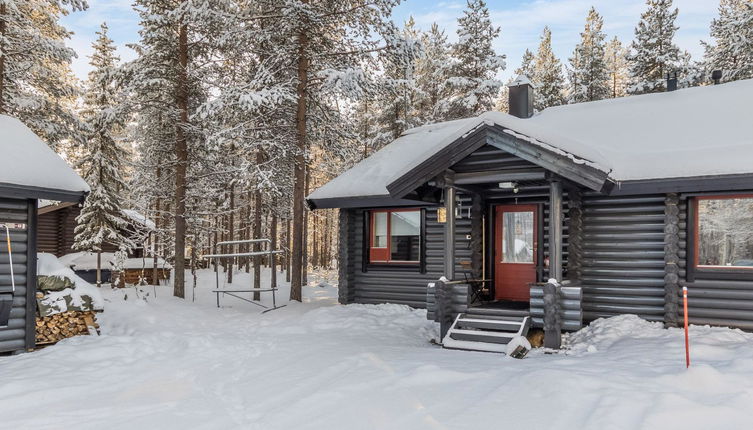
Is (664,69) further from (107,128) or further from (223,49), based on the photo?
(107,128)

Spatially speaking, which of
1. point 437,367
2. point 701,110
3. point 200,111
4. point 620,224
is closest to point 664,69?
point 701,110

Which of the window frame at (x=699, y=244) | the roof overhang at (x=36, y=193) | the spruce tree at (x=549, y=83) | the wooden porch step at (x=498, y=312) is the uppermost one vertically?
the spruce tree at (x=549, y=83)

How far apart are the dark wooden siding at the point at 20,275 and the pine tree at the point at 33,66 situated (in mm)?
6532

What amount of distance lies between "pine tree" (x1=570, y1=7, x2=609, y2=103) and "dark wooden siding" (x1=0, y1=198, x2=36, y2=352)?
26579 mm

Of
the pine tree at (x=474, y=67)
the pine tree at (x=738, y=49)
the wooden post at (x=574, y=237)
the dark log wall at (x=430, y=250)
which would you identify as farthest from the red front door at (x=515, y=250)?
the pine tree at (x=738, y=49)

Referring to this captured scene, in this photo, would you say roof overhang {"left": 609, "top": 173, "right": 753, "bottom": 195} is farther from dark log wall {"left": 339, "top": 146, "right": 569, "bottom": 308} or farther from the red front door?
the red front door

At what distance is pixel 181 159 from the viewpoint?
15.1m

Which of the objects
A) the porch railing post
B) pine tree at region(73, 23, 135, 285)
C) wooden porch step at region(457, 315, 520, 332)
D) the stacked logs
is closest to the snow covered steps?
wooden porch step at region(457, 315, 520, 332)

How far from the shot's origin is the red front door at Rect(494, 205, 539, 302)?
11023mm

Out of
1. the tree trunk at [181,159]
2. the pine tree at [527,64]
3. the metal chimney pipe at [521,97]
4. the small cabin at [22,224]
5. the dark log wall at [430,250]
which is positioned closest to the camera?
the small cabin at [22,224]

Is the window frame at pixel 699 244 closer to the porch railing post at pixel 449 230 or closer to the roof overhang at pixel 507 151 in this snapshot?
the roof overhang at pixel 507 151

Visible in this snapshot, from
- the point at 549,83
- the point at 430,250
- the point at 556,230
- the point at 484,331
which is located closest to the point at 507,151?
the point at 556,230

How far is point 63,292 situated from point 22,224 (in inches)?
60.8

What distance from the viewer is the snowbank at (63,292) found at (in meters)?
9.15
